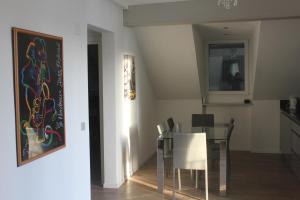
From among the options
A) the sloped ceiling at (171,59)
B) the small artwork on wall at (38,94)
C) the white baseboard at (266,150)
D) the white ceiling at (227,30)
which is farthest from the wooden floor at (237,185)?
the white ceiling at (227,30)

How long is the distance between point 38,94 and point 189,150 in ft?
6.42


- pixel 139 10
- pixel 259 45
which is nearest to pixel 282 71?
pixel 259 45

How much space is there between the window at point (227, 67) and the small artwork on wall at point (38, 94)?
15.0 feet

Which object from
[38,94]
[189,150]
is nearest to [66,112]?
[38,94]

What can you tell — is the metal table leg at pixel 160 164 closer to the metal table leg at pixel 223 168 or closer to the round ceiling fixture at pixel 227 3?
the metal table leg at pixel 223 168

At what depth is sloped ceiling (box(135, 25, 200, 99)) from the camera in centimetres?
529

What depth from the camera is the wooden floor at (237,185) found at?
169 inches

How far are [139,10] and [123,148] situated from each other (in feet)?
6.64

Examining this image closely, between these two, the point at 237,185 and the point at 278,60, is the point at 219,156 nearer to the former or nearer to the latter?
the point at 237,185

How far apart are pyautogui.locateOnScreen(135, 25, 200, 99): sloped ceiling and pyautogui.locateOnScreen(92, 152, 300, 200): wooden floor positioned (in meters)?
1.59

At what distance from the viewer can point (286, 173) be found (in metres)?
5.24

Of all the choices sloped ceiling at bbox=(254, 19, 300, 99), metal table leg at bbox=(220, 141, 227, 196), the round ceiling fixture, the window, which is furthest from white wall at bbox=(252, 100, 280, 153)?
the round ceiling fixture

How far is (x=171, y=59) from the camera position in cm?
581

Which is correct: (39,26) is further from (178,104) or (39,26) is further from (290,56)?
(178,104)
